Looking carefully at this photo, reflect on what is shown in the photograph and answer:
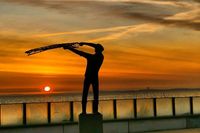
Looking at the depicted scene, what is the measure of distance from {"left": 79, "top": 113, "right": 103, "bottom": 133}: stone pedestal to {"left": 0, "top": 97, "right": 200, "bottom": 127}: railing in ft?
12.5

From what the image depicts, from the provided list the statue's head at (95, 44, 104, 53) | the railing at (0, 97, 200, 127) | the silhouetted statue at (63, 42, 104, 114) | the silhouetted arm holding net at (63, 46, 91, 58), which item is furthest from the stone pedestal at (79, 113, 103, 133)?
the railing at (0, 97, 200, 127)

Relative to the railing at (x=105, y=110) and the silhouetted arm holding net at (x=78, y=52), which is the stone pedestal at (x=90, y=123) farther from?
the railing at (x=105, y=110)

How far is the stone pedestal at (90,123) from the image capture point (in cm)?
1506

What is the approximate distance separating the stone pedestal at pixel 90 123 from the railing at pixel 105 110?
12.5 ft

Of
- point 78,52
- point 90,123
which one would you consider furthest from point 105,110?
point 78,52

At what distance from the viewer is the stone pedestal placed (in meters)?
15.1

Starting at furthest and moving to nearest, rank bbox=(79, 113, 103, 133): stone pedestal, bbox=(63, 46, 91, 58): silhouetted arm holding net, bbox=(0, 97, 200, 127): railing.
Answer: bbox=(0, 97, 200, 127): railing, bbox=(63, 46, 91, 58): silhouetted arm holding net, bbox=(79, 113, 103, 133): stone pedestal

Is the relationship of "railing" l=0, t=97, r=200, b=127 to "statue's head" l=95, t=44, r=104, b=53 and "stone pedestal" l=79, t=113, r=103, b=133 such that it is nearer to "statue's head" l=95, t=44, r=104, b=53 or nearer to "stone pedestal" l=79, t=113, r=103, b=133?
"stone pedestal" l=79, t=113, r=103, b=133

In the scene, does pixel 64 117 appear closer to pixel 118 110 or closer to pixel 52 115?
pixel 52 115

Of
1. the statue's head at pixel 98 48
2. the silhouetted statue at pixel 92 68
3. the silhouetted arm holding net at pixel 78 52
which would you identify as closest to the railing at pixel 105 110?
the silhouetted statue at pixel 92 68

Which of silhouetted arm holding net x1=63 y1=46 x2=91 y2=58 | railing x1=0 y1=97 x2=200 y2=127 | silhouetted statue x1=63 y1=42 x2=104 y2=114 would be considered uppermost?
silhouetted arm holding net x1=63 y1=46 x2=91 y2=58

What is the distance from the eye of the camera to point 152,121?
20.6 m

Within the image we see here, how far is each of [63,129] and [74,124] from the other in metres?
0.52

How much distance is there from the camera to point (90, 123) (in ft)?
49.5
